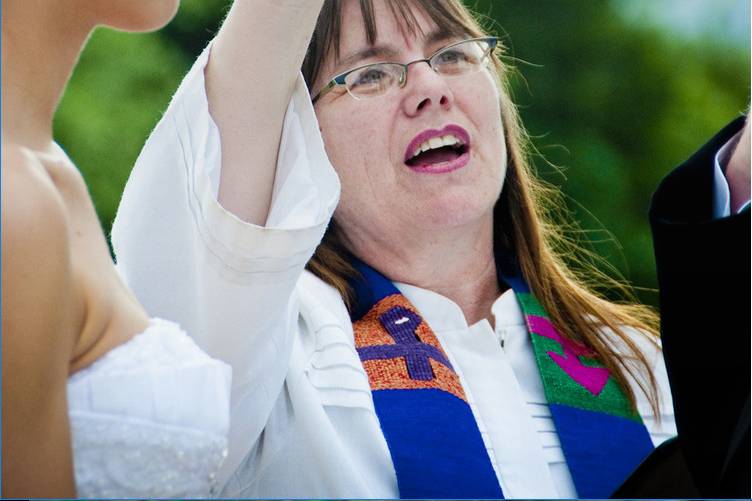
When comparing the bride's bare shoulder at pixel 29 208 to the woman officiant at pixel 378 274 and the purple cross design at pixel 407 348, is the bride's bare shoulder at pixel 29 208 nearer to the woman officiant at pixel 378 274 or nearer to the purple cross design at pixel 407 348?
the woman officiant at pixel 378 274

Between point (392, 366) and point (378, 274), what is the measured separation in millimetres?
313

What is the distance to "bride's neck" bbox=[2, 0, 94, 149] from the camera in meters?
1.21

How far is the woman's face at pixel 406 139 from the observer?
230cm

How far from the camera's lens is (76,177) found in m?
1.29

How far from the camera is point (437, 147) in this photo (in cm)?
234

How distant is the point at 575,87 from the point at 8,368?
4637 millimetres

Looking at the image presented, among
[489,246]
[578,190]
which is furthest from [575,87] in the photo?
[489,246]

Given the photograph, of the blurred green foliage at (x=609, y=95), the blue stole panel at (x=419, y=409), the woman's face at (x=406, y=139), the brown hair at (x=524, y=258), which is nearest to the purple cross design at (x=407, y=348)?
the blue stole panel at (x=419, y=409)

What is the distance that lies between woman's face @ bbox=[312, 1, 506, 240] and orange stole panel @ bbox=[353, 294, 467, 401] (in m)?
0.21

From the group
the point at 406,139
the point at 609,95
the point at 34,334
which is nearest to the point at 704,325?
the point at 34,334

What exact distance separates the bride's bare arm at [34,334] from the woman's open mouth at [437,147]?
1.22 m

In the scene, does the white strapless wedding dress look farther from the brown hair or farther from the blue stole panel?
the brown hair

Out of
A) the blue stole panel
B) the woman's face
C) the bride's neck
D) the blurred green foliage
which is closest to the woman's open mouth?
the woman's face

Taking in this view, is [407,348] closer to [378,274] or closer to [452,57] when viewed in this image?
[378,274]
